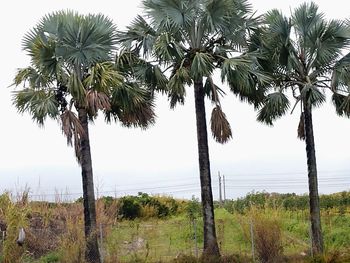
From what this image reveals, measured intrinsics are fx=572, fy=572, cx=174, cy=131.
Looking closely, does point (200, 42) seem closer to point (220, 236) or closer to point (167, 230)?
point (220, 236)

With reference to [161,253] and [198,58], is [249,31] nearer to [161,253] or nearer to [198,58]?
[198,58]

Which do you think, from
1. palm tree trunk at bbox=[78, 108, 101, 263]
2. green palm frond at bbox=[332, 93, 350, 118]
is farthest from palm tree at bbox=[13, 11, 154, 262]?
green palm frond at bbox=[332, 93, 350, 118]

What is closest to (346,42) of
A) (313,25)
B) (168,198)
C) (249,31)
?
(313,25)

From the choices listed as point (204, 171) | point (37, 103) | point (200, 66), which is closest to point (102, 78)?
point (37, 103)

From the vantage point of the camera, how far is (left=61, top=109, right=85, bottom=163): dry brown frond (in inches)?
678

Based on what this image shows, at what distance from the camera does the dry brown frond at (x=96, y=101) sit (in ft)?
56.0

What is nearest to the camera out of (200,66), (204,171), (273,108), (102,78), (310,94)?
(102,78)

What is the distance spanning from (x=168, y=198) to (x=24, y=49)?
16522 millimetres

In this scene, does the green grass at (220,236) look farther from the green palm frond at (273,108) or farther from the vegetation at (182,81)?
the green palm frond at (273,108)

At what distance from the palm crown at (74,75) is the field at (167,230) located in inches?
132

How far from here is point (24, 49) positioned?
18344 mm

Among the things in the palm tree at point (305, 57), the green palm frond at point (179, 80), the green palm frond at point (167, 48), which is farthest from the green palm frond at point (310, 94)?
the green palm frond at point (167, 48)

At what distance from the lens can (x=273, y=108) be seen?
19859 millimetres

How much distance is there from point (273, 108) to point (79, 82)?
681 centimetres
